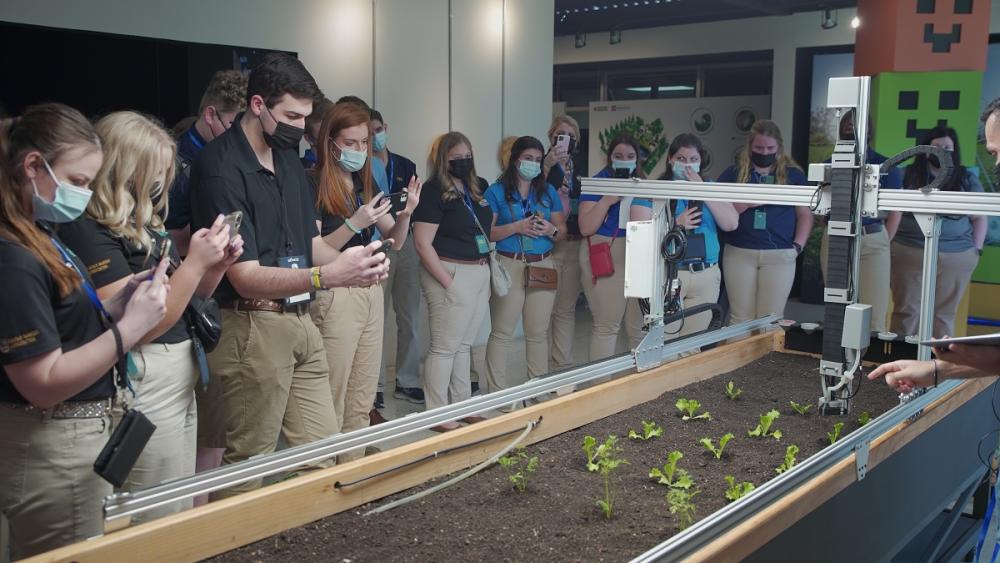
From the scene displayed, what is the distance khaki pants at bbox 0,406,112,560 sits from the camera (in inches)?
77.5

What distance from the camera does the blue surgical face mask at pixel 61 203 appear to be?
1964mm

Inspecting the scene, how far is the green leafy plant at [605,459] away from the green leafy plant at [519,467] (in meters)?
0.16

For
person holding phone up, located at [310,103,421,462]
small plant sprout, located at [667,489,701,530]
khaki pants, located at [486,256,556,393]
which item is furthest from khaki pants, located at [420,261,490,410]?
small plant sprout, located at [667,489,701,530]

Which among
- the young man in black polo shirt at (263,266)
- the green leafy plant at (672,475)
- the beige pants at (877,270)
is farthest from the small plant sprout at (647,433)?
the beige pants at (877,270)

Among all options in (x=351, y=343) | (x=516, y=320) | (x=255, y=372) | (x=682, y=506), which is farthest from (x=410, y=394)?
(x=682, y=506)

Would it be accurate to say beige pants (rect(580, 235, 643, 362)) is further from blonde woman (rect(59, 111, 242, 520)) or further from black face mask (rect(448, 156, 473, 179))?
blonde woman (rect(59, 111, 242, 520))

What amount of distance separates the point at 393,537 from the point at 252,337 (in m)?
0.92

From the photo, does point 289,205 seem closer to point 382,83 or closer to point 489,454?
point 489,454

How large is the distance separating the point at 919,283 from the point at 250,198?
4867mm

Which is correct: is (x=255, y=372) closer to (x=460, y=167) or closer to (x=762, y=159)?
(x=460, y=167)

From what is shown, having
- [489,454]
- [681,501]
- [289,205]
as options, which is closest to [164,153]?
[289,205]

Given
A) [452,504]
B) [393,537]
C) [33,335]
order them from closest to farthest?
[33,335]
[393,537]
[452,504]

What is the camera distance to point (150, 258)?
93.0 inches

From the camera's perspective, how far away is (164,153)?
8.11ft
